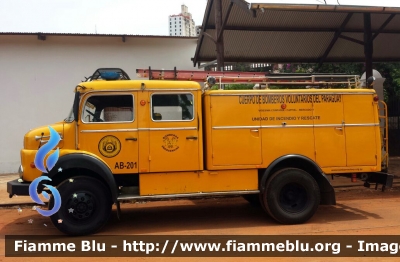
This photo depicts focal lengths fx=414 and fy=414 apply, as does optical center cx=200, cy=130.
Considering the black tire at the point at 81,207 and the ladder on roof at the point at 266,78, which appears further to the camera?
the ladder on roof at the point at 266,78

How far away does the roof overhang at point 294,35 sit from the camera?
1288cm

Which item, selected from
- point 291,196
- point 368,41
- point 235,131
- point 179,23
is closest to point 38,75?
point 235,131

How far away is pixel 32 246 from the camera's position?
20.4 feet

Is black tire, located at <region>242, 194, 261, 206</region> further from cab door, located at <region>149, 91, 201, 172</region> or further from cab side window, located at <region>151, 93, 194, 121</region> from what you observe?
cab side window, located at <region>151, 93, 194, 121</region>

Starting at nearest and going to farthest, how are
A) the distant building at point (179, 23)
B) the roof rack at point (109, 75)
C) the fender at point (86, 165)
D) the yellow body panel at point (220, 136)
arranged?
the fender at point (86, 165), the yellow body panel at point (220, 136), the roof rack at point (109, 75), the distant building at point (179, 23)

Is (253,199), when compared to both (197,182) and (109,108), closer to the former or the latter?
(197,182)

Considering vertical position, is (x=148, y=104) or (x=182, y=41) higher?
(x=182, y=41)

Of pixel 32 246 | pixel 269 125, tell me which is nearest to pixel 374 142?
pixel 269 125

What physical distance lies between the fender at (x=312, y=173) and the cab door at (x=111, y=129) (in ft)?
7.42

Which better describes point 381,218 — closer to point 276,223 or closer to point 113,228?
point 276,223

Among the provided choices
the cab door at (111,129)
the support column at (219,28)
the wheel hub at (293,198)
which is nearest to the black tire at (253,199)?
the wheel hub at (293,198)

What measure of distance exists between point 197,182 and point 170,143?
2.64 feet

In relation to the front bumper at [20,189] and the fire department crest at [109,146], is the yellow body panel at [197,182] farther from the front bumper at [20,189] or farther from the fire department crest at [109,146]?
the front bumper at [20,189]

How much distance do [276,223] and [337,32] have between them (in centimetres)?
904
